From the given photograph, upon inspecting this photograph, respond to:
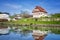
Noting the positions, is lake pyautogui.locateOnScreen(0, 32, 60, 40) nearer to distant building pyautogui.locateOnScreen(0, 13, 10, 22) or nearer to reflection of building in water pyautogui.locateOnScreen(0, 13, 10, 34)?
reflection of building in water pyautogui.locateOnScreen(0, 13, 10, 34)

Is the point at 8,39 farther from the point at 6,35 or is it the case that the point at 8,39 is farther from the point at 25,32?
the point at 25,32

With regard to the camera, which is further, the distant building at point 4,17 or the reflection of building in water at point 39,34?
the distant building at point 4,17

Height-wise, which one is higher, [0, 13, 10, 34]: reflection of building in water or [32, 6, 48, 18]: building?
[32, 6, 48, 18]: building

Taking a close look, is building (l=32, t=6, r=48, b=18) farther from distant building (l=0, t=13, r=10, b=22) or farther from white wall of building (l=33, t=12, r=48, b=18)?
distant building (l=0, t=13, r=10, b=22)

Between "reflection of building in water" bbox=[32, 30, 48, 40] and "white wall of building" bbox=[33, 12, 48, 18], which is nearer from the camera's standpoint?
"reflection of building in water" bbox=[32, 30, 48, 40]

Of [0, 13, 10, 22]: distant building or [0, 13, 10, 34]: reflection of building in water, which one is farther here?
[0, 13, 10, 22]: distant building

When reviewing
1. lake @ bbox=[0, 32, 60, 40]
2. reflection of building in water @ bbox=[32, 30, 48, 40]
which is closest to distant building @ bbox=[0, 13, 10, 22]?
lake @ bbox=[0, 32, 60, 40]

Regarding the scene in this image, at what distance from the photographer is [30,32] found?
19.4 feet

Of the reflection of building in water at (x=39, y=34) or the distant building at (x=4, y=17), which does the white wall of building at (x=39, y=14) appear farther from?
the distant building at (x=4, y=17)

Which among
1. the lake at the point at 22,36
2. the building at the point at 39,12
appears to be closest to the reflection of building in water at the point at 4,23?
the lake at the point at 22,36

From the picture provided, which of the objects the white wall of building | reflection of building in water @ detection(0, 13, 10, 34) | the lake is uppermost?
the white wall of building

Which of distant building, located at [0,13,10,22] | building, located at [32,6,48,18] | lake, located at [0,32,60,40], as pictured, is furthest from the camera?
distant building, located at [0,13,10,22]

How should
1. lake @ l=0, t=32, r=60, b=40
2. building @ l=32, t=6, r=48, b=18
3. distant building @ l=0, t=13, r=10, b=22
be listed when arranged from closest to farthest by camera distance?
lake @ l=0, t=32, r=60, b=40 → building @ l=32, t=6, r=48, b=18 → distant building @ l=0, t=13, r=10, b=22

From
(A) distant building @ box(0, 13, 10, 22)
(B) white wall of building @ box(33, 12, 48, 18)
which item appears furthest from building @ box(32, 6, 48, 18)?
(A) distant building @ box(0, 13, 10, 22)
